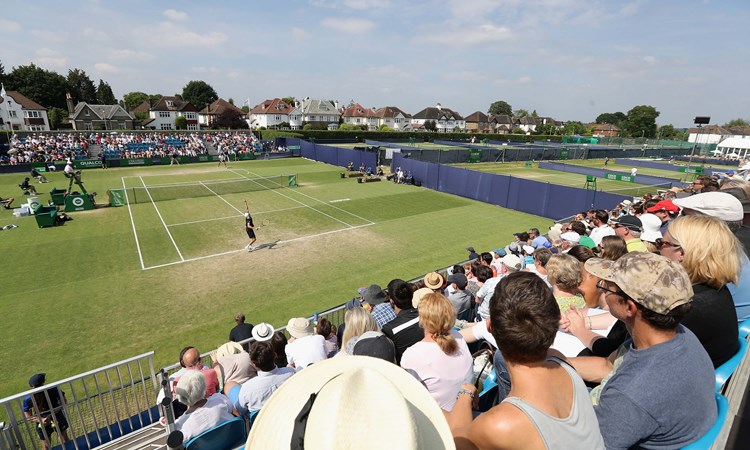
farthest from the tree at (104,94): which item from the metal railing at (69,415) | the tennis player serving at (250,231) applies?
the metal railing at (69,415)

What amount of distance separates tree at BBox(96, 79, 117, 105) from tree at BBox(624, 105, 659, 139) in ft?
594

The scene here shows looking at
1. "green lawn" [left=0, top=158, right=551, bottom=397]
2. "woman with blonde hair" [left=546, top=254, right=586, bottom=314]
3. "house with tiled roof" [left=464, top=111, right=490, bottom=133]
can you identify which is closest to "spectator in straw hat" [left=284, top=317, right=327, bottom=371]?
"woman with blonde hair" [left=546, top=254, right=586, bottom=314]

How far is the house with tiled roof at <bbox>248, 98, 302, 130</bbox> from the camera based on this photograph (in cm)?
11250

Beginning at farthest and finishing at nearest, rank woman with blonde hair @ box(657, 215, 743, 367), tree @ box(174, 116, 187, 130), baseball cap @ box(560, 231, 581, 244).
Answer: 1. tree @ box(174, 116, 187, 130)
2. baseball cap @ box(560, 231, 581, 244)
3. woman with blonde hair @ box(657, 215, 743, 367)

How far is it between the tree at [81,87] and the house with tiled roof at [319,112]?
62206 millimetres

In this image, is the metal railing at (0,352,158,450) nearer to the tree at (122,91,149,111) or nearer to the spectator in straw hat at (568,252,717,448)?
the spectator in straw hat at (568,252,717,448)

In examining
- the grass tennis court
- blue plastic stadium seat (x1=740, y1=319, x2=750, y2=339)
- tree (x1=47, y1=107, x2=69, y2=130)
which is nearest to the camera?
blue plastic stadium seat (x1=740, y1=319, x2=750, y2=339)

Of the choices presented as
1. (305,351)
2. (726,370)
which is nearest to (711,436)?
(726,370)

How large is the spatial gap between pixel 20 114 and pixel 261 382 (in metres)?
103

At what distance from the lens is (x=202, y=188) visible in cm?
2950

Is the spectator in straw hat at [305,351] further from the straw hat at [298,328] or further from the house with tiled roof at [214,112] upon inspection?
the house with tiled roof at [214,112]

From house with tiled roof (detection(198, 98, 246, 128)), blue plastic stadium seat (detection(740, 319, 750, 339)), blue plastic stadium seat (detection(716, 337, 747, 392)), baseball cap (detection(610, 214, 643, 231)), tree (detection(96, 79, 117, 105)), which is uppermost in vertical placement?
tree (detection(96, 79, 117, 105))

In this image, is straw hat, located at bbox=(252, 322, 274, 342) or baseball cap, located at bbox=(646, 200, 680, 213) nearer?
straw hat, located at bbox=(252, 322, 274, 342)

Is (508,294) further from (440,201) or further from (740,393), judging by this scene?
(440,201)
